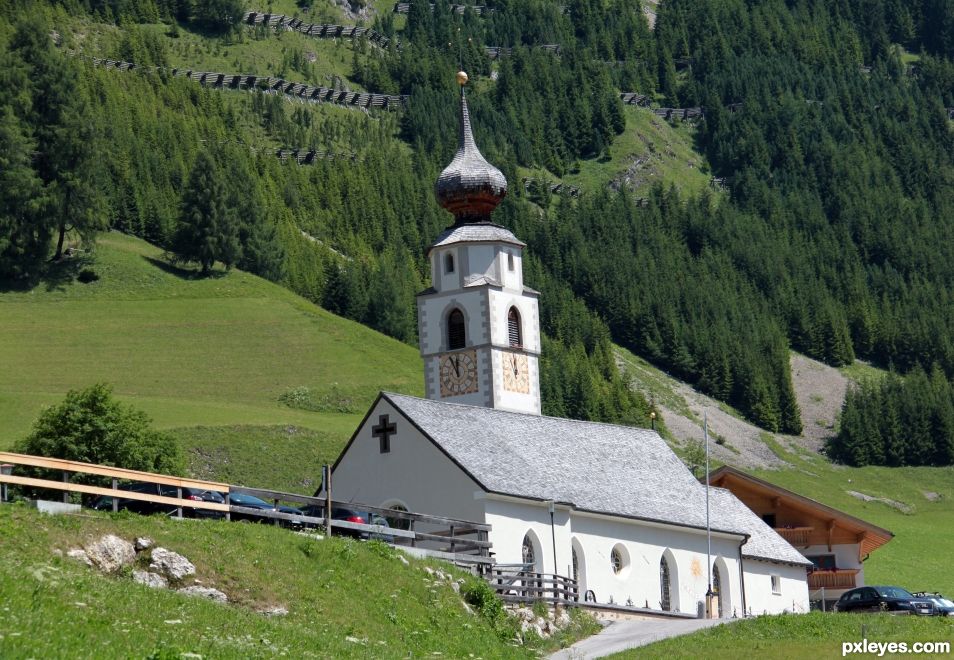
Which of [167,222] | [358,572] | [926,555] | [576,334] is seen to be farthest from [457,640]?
[576,334]

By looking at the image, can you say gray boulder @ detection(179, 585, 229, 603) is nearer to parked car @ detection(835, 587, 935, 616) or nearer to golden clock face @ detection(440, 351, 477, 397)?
parked car @ detection(835, 587, 935, 616)

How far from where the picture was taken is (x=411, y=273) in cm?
18812

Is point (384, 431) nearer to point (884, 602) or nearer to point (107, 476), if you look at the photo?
point (884, 602)

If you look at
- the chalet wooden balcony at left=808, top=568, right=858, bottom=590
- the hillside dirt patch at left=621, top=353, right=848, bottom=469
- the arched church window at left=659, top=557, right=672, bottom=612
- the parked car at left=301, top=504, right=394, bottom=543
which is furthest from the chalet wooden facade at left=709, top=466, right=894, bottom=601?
the hillside dirt patch at left=621, top=353, right=848, bottom=469

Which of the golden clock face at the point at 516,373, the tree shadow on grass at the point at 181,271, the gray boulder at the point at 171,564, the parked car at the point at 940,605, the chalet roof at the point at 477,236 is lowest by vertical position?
the parked car at the point at 940,605

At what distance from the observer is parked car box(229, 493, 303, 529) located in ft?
148

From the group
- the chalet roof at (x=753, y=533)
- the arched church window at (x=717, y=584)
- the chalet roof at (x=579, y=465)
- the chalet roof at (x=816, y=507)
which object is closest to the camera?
the chalet roof at (x=579, y=465)

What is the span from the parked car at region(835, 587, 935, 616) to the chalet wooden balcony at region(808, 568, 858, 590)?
2094 cm

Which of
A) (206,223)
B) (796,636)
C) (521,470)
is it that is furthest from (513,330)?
(206,223)

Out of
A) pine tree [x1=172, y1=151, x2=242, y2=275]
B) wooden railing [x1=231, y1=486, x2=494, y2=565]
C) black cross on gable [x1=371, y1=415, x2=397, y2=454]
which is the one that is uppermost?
pine tree [x1=172, y1=151, x2=242, y2=275]

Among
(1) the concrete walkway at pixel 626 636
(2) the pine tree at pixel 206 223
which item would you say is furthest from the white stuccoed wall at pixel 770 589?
(2) the pine tree at pixel 206 223

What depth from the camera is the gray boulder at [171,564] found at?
122ft

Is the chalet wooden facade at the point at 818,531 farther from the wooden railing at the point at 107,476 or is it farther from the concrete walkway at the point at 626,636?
the wooden railing at the point at 107,476

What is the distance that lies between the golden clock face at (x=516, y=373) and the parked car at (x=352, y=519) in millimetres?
17897
